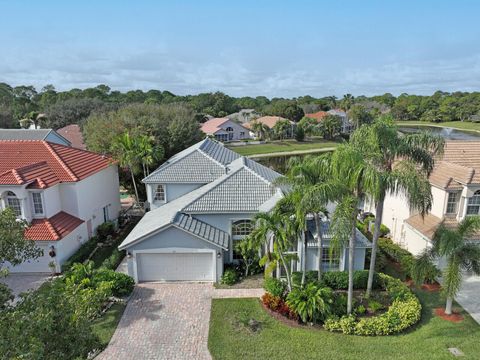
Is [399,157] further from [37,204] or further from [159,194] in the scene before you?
[37,204]

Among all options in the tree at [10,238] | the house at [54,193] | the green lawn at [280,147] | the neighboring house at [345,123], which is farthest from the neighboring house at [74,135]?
the neighboring house at [345,123]

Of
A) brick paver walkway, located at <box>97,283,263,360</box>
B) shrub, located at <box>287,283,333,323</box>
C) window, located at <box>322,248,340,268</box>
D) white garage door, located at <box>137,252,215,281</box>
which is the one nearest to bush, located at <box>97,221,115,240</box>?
white garage door, located at <box>137,252,215,281</box>

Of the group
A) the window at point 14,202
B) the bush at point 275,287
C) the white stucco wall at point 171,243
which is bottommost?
the bush at point 275,287

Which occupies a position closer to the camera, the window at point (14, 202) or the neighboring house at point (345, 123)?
the window at point (14, 202)

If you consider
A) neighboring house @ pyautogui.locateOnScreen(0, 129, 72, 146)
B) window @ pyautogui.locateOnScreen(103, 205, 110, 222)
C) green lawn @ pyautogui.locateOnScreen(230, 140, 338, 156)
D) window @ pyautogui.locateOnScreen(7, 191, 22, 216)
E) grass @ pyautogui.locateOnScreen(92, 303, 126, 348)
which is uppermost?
neighboring house @ pyautogui.locateOnScreen(0, 129, 72, 146)

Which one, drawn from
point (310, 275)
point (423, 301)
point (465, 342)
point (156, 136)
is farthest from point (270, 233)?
point (156, 136)

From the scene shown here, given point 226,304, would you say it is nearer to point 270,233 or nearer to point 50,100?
point 270,233

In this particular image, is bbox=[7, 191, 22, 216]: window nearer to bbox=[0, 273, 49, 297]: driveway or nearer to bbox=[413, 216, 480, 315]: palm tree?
bbox=[0, 273, 49, 297]: driveway

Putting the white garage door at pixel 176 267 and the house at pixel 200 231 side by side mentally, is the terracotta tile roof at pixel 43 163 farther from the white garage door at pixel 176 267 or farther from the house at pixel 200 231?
the white garage door at pixel 176 267
